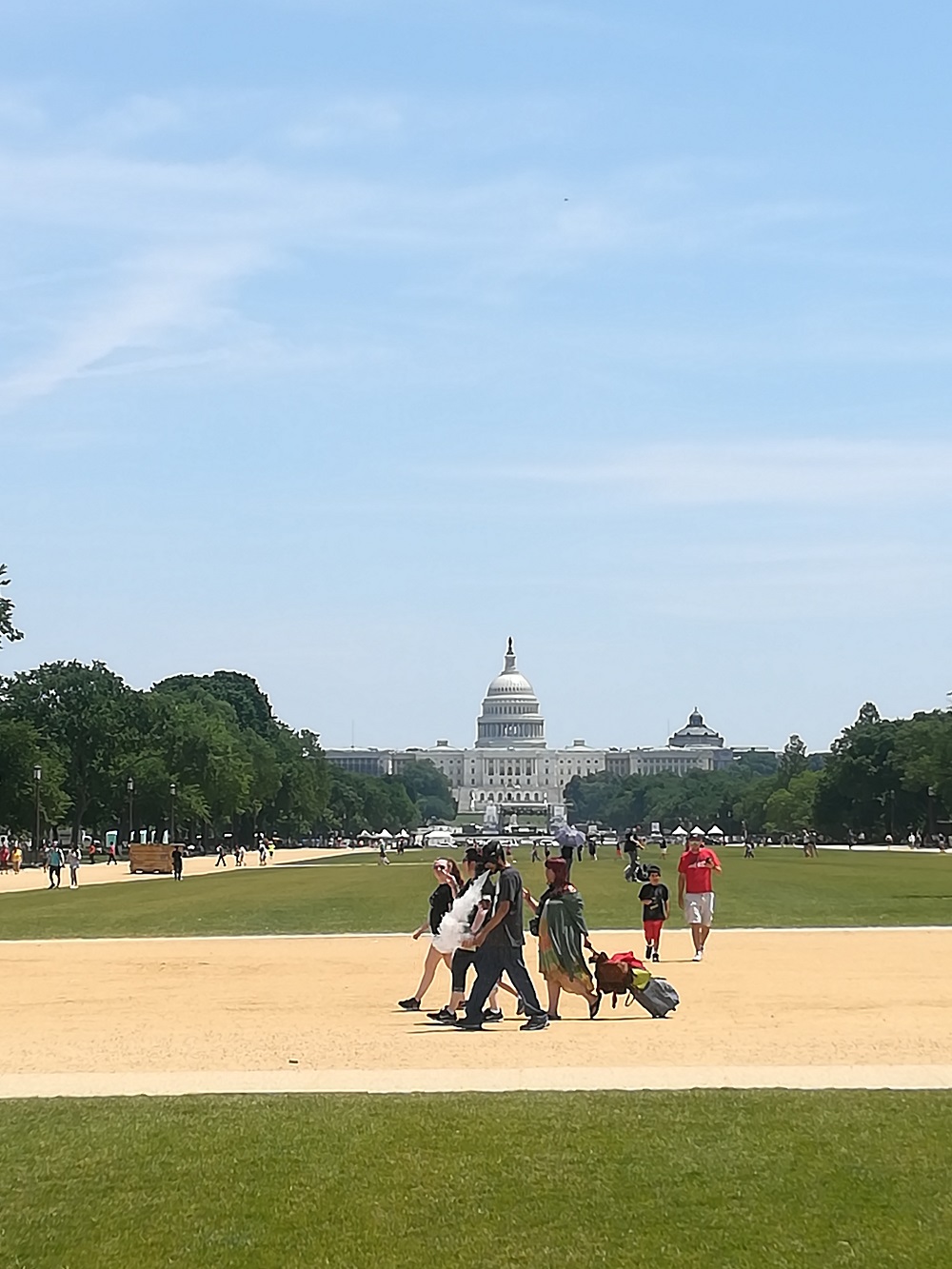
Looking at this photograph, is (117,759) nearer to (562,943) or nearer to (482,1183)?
(562,943)

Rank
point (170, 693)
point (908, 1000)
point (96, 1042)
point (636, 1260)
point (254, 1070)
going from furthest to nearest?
point (170, 693)
point (908, 1000)
point (96, 1042)
point (254, 1070)
point (636, 1260)

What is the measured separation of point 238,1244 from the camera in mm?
11586

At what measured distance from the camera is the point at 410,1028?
2148cm

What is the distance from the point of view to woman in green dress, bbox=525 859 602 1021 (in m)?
22.1

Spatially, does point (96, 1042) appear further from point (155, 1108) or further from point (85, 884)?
point (85, 884)

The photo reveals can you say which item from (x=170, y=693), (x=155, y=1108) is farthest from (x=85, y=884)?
(x=170, y=693)

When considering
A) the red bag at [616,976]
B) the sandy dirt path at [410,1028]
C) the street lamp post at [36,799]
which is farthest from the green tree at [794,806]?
the red bag at [616,976]

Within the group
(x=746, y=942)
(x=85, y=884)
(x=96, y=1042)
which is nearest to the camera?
(x=96, y=1042)

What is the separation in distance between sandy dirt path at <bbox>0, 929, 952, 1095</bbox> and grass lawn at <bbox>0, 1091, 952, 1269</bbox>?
1.93 m

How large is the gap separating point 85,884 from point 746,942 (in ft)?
152

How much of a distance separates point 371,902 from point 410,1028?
3060cm

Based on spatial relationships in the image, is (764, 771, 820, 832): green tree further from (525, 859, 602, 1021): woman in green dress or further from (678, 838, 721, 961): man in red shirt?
(525, 859, 602, 1021): woman in green dress

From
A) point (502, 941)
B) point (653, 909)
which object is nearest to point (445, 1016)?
point (502, 941)

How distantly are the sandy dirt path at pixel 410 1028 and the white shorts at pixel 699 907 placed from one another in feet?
2.38
